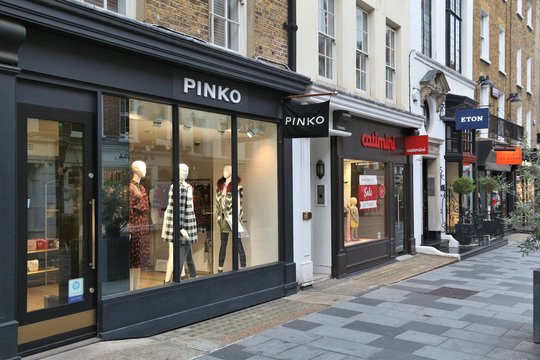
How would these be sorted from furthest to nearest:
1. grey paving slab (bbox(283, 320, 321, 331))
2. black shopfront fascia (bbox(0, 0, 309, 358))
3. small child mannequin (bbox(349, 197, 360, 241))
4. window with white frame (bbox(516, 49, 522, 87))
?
window with white frame (bbox(516, 49, 522, 87)) < small child mannequin (bbox(349, 197, 360, 241)) < grey paving slab (bbox(283, 320, 321, 331)) < black shopfront fascia (bbox(0, 0, 309, 358))

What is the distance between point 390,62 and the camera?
1317cm

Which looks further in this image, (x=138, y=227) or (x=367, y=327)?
(x=367, y=327)

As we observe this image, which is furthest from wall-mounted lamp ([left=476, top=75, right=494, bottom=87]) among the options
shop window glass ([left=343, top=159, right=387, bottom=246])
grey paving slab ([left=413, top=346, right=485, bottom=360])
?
grey paving slab ([left=413, top=346, right=485, bottom=360])

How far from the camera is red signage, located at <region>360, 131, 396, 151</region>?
1169 cm

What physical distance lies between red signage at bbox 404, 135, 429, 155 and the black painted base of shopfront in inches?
241

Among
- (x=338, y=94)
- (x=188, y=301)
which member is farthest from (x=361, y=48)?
(x=188, y=301)

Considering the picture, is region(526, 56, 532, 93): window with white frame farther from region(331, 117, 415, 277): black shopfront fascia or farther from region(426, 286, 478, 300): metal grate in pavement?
region(426, 286, 478, 300): metal grate in pavement

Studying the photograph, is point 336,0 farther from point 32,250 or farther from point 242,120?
point 32,250

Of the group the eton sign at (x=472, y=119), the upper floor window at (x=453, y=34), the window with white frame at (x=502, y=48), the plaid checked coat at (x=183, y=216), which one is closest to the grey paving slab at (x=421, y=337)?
the plaid checked coat at (x=183, y=216)

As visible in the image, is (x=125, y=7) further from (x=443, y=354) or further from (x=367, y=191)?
(x=367, y=191)

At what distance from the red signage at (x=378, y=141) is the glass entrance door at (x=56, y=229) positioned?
717 centimetres

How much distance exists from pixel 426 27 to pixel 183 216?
37.3 ft

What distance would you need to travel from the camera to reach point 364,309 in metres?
7.85

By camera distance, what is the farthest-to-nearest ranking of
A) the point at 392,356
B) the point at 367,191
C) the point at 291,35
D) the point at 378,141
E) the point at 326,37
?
1. the point at 378,141
2. the point at 367,191
3. the point at 326,37
4. the point at 291,35
5. the point at 392,356
